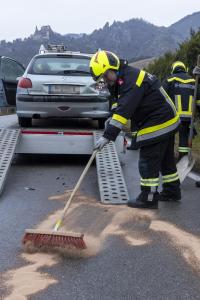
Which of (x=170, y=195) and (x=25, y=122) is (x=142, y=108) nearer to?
(x=170, y=195)

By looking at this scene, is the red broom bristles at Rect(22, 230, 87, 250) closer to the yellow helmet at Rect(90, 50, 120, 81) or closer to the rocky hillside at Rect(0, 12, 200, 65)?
the yellow helmet at Rect(90, 50, 120, 81)

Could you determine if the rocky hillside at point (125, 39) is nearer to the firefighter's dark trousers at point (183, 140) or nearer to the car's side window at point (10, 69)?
the car's side window at point (10, 69)

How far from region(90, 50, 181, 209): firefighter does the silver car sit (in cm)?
238

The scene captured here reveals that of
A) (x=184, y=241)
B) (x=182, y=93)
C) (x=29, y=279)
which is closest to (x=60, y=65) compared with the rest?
(x=182, y=93)

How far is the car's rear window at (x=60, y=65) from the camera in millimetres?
8500

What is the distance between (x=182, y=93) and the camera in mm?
8133

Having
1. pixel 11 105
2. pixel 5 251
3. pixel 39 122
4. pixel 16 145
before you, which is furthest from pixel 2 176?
pixel 11 105

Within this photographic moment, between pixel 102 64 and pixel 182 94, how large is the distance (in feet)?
9.50

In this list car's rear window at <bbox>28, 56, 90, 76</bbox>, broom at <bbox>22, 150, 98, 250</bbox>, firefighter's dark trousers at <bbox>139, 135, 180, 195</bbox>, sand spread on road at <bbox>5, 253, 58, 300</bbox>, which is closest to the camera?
sand spread on road at <bbox>5, 253, 58, 300</bbox>

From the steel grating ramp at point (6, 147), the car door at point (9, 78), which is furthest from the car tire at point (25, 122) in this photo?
the car door at point (9, 78)

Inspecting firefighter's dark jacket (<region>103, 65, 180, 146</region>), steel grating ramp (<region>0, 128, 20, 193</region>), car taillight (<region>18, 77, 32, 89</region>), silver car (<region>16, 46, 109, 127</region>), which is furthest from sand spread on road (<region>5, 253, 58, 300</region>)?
car taillight (<region>18, 77, 32, 89</region>)

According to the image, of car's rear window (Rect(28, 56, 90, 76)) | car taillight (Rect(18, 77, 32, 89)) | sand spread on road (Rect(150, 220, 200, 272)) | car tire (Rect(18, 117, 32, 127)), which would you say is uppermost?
car's rear window (Rect(28, 56, 90, 76))

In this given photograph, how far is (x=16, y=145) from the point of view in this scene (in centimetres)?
784

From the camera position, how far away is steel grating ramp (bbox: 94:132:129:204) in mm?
6250
